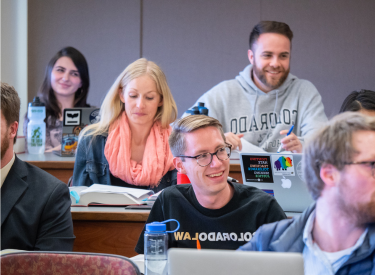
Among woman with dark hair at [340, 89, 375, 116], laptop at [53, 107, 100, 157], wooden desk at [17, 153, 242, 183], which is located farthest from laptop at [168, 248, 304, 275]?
laptop at [53, 107, 100, 157]

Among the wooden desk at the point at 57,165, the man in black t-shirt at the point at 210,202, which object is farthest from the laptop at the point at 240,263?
the wooden desk at the point at 57,165

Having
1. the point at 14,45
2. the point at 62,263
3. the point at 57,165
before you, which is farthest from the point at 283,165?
the point at 14,45

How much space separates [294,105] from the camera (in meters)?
3.06

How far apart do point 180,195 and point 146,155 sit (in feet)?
2.66

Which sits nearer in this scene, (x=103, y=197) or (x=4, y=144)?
(x=4, y=144)

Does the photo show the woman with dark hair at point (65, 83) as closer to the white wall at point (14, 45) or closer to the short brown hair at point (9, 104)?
the white wall at point (14, 45)

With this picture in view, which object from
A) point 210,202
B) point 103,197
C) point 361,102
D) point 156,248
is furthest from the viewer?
point 361,102

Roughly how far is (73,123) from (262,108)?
4.31 feet

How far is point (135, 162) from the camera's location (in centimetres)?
233

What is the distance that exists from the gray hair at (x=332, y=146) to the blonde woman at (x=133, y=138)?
1330 mm

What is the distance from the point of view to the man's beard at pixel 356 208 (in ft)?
2.89

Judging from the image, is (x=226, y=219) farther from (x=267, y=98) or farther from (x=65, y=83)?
(x=65, y=83)

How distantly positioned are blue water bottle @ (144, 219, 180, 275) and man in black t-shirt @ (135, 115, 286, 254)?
8 centimetres

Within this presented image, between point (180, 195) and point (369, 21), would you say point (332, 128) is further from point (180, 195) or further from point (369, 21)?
point (369, 21)
